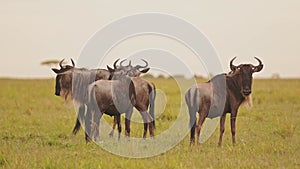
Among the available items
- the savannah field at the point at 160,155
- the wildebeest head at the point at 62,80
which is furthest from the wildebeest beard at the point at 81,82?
the savannah field at the point at 160,155

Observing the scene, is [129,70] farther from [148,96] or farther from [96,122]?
[96,122]

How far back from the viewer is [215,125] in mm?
14172

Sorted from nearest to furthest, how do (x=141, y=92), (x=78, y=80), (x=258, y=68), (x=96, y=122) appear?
1. (x=258, y=68)
2. (x=96, y=122)
3. (x=141, y=92)
4. (x=78, y=80)

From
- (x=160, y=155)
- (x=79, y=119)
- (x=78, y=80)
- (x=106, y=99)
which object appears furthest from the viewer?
(x=78, y=80)

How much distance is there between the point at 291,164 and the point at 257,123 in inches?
244

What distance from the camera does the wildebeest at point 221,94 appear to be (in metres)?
10.7

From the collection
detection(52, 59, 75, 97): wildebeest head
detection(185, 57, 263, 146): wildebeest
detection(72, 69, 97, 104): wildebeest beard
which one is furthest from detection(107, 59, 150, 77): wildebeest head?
detection(185, 57, 263, 146): wildebeest

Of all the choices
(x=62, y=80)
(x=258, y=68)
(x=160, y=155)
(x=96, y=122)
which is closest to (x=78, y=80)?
(x=62, y=80)

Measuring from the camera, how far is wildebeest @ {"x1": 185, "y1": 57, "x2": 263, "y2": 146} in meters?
10.7

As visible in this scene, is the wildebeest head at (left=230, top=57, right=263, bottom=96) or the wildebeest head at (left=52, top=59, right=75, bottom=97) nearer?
the wildebeest head at (left=230, top=57, right=263, bottom=96)

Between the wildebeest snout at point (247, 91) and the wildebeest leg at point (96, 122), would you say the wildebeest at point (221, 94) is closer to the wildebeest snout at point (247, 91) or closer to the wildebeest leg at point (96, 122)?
the wildebeest snout at point (247, 91)

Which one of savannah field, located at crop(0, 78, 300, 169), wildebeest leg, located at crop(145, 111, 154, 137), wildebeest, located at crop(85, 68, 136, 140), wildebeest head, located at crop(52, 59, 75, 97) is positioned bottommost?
savannah field, located at crop(0, 78, 300, 169)

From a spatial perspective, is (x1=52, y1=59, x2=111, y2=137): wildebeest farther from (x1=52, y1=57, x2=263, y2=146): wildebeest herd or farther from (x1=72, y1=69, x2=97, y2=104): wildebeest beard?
(x1=52, y1=57, x2=263, y2=146): wildebeest herd

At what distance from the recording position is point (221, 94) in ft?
36.4
